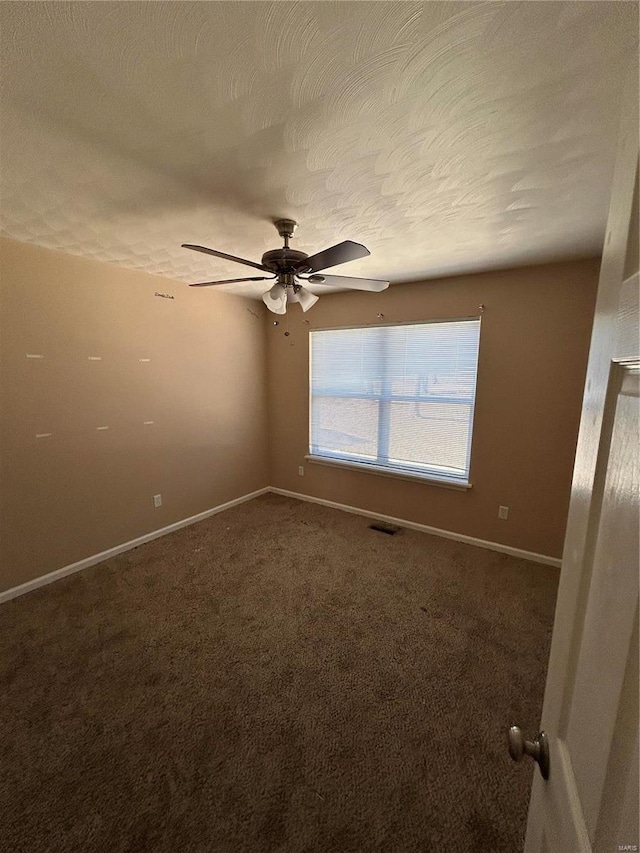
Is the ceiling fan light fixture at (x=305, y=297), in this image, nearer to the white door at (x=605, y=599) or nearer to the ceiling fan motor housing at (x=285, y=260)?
the ceiling fan motor housing at (x=285, y=260)

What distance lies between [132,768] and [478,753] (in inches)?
55.9

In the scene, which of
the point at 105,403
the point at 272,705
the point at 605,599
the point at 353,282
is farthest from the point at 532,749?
the point at 105,403

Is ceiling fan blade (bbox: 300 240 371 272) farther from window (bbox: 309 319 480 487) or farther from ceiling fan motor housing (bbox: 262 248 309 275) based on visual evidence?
window (bbox: 309 319 480 487)

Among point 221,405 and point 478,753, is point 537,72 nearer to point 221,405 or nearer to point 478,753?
point 478,753

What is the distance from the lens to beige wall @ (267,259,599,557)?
259 cm

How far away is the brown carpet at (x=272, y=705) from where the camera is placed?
47.6 inches

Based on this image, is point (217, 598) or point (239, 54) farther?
point (217, 598)

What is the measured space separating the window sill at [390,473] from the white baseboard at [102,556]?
3.77 ft

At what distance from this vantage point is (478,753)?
4.67 feet

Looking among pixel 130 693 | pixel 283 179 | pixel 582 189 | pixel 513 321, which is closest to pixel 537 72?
pixel 582 189

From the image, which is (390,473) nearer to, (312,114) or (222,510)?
(222,510)

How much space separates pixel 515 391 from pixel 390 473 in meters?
1.37

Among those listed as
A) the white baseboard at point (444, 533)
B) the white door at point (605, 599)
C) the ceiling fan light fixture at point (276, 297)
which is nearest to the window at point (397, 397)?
the white baseboard at point (444, 533)

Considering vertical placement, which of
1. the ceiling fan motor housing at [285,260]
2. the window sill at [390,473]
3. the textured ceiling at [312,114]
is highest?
the textured ceiling at [312,114]
